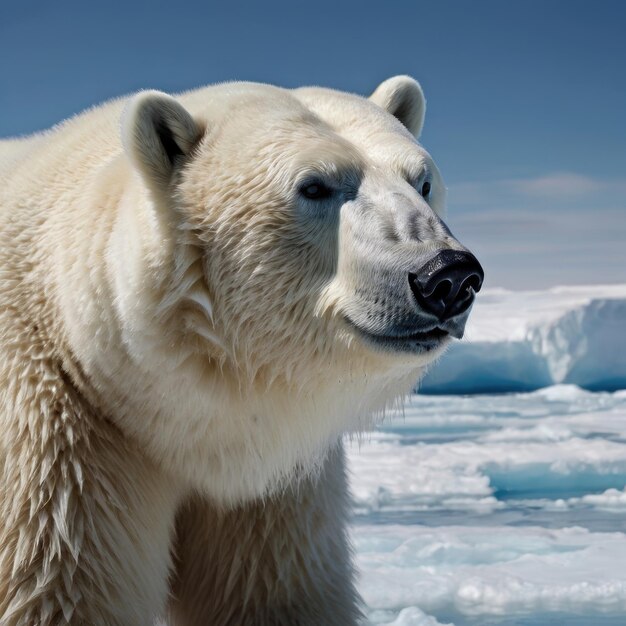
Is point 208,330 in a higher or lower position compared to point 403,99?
lower

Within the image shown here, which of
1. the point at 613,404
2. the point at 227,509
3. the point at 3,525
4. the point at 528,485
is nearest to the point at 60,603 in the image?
the point at 3,525

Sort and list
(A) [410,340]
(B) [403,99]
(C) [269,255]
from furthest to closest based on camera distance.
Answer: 1. (B) [403,99]
2. (C) [269,255]
3. (A) [410,340]

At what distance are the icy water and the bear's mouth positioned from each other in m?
4.94

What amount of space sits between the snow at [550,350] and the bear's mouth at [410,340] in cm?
1464

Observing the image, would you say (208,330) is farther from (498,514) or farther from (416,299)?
(498,514)

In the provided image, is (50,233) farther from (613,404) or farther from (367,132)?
(613,404)

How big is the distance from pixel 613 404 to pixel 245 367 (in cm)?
1525

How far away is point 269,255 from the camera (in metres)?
2.15

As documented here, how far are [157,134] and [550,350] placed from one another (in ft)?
51.1

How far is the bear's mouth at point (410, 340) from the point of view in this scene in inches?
79.8

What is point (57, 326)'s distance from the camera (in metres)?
2.39

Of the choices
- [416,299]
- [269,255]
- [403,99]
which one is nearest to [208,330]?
[269,255]

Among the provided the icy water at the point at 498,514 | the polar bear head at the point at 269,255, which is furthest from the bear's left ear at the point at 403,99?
the icy water at the point at 498,514

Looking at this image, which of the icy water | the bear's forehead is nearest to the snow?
the icy water
